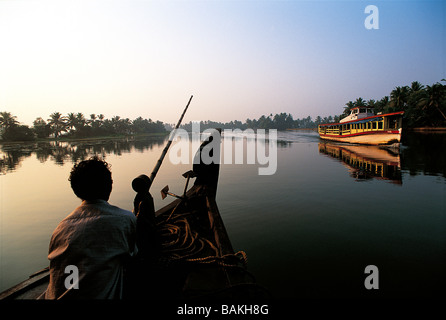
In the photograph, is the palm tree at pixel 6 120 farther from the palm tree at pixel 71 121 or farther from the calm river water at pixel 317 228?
the calm river water at pixel 317 228

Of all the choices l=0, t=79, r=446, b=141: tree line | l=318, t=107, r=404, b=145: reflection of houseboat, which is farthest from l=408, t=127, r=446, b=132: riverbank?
l=318, t=107, r=404, b=145: reflection of houseboat

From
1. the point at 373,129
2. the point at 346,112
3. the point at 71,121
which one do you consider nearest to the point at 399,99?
the point at 346,112

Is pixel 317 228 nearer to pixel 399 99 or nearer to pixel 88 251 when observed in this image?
pixel 88 251

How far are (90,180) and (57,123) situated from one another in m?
91.3

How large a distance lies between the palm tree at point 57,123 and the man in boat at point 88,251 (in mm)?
89878

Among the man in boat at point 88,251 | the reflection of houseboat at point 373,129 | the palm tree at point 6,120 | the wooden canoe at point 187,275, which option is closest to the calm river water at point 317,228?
the wooden canoe at point 187,275

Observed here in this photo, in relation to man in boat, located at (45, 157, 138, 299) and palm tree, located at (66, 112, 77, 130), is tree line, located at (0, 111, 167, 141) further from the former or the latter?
man in boat, located at (45, 157, 138, 299)

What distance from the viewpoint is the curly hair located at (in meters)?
1.56

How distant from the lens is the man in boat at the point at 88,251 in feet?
4.55

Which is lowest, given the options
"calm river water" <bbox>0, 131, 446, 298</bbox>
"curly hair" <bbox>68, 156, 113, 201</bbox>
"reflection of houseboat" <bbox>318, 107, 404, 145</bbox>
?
"calm river water" <bbox>0, 131, 446, 298</bbox>

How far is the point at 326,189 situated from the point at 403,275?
20.5 ft

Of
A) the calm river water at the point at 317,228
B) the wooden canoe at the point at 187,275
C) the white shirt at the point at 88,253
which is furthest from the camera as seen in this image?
the calm river water at the point at 317,228

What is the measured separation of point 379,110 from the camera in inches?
2373
